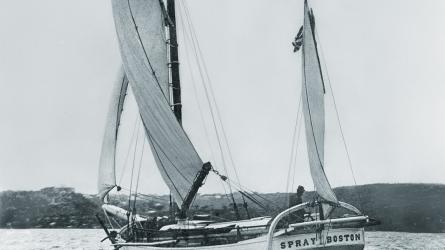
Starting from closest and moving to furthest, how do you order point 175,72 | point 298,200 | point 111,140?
point 298,200
point 175,72
point 111,140

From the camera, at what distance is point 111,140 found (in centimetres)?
2803

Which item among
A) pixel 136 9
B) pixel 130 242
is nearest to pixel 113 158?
pixel 130 242

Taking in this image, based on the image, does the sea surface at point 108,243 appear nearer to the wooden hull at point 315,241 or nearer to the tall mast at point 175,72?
the tall mast at point 175,72

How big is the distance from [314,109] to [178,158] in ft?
19.8

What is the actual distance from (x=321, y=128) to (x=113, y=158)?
1162 centimetres

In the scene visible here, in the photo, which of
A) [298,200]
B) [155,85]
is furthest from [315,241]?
[155,85]

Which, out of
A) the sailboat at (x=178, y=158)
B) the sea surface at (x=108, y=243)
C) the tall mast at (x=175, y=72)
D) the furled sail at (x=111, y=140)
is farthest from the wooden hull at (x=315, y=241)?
the sea surface at (x=108, y=243)

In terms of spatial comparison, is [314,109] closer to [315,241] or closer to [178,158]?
[315,241]

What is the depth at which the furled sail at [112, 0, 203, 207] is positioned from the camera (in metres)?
22.9

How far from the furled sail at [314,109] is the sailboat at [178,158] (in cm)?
3

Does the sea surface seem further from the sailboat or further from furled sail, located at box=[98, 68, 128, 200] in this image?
the sailboat

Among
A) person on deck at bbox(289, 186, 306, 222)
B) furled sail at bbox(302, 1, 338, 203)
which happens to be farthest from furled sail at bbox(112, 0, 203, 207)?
furled sail at bbox(302, 1, 338, 203)

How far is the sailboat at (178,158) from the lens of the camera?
19312 mm

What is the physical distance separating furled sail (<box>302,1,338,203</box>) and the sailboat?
0.11 feet
